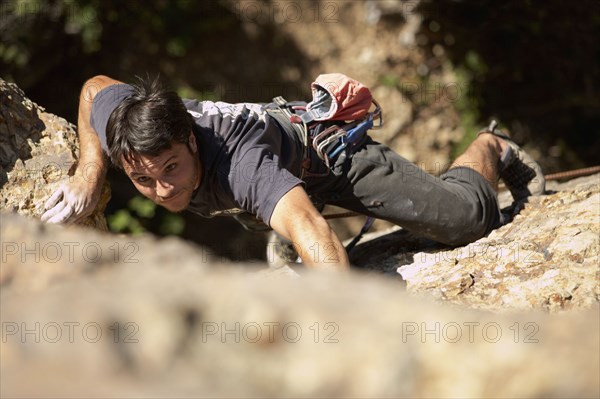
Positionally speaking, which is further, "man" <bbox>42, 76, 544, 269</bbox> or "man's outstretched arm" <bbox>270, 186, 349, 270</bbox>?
"man" <bbox>42, 76, 544, 269</bbox>

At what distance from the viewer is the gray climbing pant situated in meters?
3.05

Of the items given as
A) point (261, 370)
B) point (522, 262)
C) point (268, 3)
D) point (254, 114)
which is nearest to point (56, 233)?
point (261, 370)

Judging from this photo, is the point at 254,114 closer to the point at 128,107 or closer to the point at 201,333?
the point at 128,107

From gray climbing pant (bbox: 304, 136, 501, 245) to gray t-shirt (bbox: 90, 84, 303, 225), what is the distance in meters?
0.30

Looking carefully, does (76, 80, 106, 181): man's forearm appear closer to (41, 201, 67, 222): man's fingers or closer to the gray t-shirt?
the gray t-shirt

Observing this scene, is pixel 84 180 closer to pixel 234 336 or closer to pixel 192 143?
pixel 192 143

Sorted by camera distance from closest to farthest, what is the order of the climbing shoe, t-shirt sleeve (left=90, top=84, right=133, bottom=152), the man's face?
the man's face
t-shirt sleeve (left=90, top=84, right=133, bottom=152)
the climbing shoe

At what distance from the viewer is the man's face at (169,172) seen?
8.39 ft

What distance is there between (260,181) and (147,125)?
1.54 feet

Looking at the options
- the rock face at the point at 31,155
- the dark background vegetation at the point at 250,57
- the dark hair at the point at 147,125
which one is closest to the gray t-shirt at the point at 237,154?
the dark hair at the point at 147,125

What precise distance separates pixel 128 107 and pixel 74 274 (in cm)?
133

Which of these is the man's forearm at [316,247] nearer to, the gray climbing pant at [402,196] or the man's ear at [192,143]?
the man's ear at [192,143]

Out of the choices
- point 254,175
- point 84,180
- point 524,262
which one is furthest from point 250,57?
point 524,262

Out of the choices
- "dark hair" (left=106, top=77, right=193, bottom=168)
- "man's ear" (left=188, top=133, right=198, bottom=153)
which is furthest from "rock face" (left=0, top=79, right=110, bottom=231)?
"man's ear" (left=188, top=133, right=198, bottom=153)
